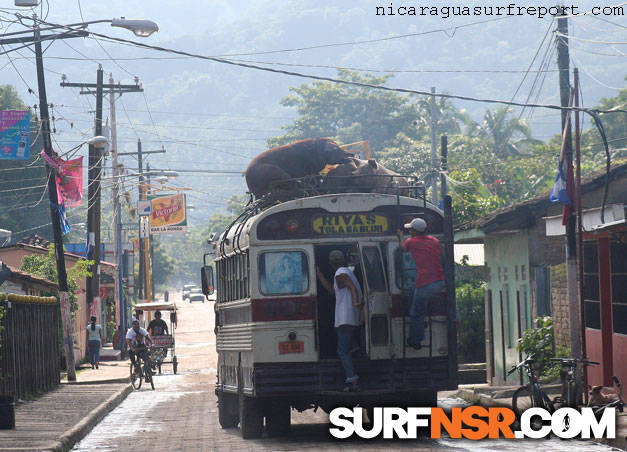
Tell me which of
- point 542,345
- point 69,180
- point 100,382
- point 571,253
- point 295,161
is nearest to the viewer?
point 295,161

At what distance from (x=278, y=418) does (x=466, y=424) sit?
9.53 feet

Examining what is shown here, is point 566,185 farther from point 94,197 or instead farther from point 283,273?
point 94,197

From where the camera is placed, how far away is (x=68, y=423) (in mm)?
17500

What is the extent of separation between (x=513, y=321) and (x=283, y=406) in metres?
11.7

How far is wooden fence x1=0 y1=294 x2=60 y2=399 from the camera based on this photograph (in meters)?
20.4

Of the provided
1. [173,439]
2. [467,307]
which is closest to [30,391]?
[173,439]

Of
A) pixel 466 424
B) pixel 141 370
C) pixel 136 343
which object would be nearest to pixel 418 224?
pixel 466 424

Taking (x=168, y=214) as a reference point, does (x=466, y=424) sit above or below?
below

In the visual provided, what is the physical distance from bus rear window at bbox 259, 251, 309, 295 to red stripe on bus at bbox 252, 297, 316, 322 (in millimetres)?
112

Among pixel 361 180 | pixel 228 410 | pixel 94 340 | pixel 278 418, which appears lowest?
pixel 228 410

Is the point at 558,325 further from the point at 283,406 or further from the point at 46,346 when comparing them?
the point at 46,346

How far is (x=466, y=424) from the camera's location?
613 inches

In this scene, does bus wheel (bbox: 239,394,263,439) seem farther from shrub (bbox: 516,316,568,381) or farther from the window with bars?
shrub (bbox: 516,316,568,381)

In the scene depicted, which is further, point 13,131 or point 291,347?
point 13,131
